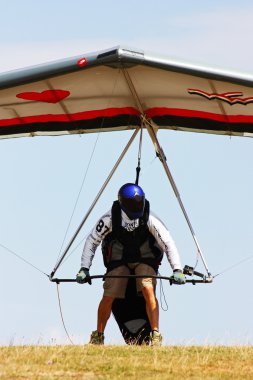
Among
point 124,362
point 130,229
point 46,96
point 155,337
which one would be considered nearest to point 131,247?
point 130,229

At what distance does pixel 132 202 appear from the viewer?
1116cm

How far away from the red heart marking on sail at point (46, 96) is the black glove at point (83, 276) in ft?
7.81

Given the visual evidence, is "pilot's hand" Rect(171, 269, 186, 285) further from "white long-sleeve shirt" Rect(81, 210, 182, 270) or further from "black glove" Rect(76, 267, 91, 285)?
"black glove" Rect(76, 267, 91, 285)

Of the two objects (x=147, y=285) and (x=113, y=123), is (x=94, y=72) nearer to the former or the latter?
(x=113, y=123)

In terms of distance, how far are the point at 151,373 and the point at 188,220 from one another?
14.1 ft

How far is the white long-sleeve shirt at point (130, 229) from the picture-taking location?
11273mm

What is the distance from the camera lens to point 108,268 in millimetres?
11445

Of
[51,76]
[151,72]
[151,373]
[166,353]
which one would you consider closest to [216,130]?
[151,72]

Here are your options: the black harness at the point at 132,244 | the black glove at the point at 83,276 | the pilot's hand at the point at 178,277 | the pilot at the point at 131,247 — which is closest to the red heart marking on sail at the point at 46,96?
the pilot at the point at 131,247

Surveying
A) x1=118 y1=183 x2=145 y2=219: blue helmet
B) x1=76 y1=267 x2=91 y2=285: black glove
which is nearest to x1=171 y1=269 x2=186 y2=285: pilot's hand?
x1=118 y1=183 x2=145 y2=219: blue helmet

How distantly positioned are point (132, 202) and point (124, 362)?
9.55 ft

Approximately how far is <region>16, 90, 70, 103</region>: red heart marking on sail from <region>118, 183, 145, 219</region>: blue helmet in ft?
5.99

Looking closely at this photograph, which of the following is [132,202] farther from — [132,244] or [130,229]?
[132,244]

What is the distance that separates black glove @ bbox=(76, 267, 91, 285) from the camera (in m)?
11.4
